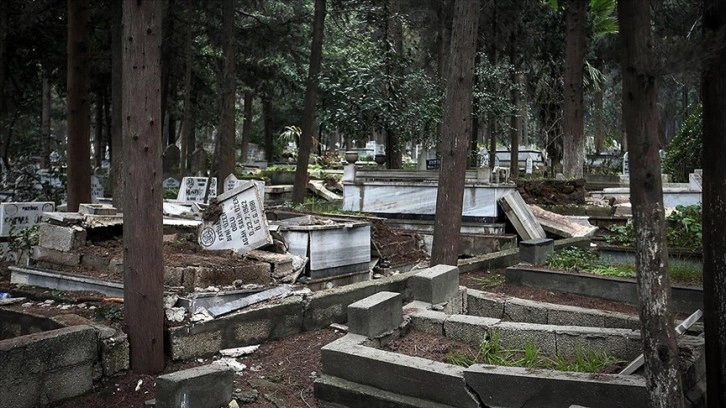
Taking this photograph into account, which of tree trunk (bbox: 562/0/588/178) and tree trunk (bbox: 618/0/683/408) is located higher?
tree trunk (bbox: 562/0/588/178)

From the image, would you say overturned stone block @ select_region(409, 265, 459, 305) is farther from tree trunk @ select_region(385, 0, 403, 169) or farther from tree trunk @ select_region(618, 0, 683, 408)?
tree trunk @ select_region(385, 0, 403, 169)

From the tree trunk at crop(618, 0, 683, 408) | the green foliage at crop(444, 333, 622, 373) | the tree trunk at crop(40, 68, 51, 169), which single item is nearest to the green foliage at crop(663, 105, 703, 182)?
the green foliage at crop(444, 333, 622, 373)

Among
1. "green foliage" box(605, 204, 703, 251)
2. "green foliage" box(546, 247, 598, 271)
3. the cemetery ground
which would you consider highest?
"green foliage" box(605, 204, 703, 251)

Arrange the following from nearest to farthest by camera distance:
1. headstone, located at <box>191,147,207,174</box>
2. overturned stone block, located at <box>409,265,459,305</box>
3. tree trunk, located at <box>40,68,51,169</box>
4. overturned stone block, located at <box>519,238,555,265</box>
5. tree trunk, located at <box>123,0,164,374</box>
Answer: tree trunk, located at <box>123,0,164,374</box> < overturned stone block, located at <box>409,265,459,305</box> < overturned stone block, located at <box>519,238,555,265</box> < tree trunk, located at <box>40,68,51,169</box> < headstone, located at <box>191,147,207,174</box>

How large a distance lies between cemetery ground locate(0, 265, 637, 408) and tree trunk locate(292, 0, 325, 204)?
27.1ft

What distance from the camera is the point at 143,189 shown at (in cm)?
522

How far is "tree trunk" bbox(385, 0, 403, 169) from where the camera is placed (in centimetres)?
1599

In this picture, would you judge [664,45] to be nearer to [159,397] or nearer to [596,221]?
[159,397]

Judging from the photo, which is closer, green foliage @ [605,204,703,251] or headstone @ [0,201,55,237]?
green foliage @ [605,204,703,251]

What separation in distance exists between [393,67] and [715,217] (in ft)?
42.6

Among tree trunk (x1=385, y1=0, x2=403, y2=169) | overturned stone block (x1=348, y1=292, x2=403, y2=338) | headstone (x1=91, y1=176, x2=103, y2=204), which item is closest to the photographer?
overturned stone block (x1=348, y1=292, x2=403, y2=338)

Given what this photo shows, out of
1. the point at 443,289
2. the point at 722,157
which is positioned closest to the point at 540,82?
the point at 443,289

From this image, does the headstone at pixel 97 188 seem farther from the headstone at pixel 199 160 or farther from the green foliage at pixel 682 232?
the green foliage at pixel 682 232

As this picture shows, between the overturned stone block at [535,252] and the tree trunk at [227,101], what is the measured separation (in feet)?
28.2
